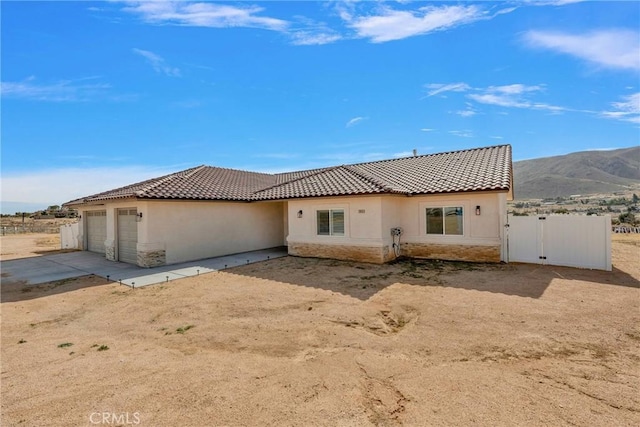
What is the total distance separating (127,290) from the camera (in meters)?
10.1

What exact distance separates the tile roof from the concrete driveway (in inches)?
120

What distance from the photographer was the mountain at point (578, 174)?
6669 centimetres

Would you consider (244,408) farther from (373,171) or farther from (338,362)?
(373,171)

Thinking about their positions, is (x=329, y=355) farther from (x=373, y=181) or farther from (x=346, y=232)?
(x=373, y=181)

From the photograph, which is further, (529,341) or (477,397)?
(529,341)

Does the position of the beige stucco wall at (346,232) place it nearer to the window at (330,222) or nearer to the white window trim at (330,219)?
the white window trim at (330,219)

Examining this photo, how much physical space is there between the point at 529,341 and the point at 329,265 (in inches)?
330

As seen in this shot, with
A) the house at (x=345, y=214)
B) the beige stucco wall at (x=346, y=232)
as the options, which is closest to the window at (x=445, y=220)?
the house at (x=345, y=214)

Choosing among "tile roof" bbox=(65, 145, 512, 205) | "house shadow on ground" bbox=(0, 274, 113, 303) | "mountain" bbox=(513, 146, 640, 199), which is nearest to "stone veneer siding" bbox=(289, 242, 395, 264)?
"tile roof" bbox=(65, 145, 512, 205)

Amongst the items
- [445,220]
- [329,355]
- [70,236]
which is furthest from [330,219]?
[70,236]

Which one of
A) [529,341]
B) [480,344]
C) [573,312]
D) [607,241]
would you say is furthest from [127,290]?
[607,241]

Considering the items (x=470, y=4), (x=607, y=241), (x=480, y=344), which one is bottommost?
(x=480, y=344)

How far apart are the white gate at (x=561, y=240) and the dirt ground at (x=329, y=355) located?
161 cm

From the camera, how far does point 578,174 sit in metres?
83.9
